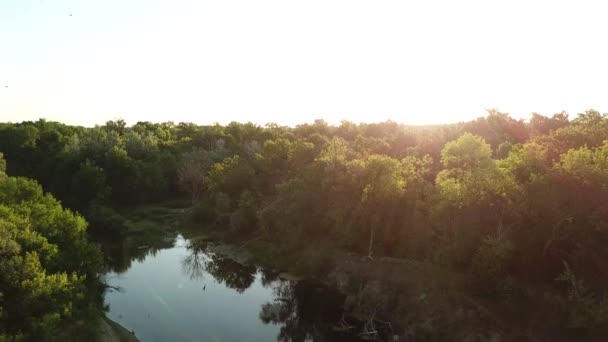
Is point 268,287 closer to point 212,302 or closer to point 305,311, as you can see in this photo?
point 212,302

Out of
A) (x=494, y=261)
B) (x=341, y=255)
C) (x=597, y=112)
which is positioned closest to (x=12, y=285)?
(x=341, y=255)

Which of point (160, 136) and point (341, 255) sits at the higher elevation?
point (160, 136)

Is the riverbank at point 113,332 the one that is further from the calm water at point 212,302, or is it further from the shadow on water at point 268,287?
the shadow on water at point 268,287

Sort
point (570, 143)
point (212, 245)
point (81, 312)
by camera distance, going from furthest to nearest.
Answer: point (212, 245)
point (570, 143)
point (81, 312)

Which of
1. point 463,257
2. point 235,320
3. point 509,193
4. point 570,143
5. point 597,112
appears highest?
point 597,112

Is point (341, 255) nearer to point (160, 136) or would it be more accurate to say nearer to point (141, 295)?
point (141, 295)

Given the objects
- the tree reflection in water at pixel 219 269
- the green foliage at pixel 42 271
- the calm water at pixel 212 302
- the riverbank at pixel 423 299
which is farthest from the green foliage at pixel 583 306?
the green foliage at pixel 42 271

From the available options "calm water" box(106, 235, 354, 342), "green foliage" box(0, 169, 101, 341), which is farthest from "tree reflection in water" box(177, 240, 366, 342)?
"green foliage" box(0, 169, 101, 341)

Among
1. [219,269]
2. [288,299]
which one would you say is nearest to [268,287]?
[288,299]
